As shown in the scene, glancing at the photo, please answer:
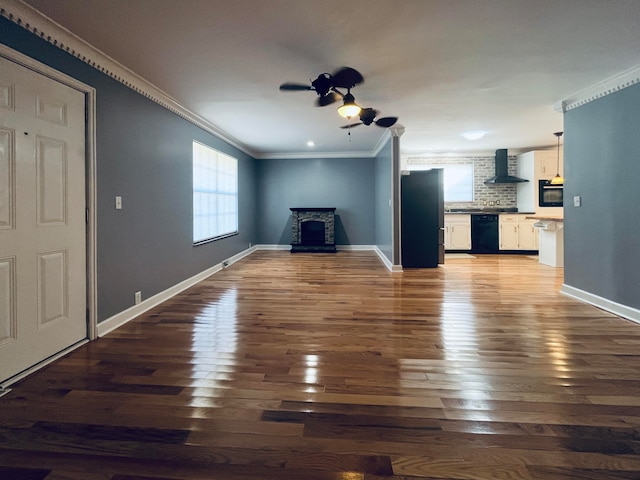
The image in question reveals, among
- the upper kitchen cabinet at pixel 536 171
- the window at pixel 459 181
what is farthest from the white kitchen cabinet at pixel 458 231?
the upper kitchen cabinet at pixel 536 171

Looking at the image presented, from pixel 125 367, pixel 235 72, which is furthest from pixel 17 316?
pixel 235 72

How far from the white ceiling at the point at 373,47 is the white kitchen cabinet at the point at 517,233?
11.4 feet

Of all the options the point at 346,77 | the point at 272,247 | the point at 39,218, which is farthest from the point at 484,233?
the point at 39,218

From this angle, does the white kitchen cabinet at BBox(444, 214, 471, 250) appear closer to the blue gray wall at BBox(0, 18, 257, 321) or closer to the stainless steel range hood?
the stainless steel range hood

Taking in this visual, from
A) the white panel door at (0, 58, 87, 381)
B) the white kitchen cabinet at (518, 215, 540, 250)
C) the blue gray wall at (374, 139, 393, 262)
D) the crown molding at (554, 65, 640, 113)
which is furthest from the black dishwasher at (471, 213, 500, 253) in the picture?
the white panel door at (0, 58, 87, 381)

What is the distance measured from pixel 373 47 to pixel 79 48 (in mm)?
2372

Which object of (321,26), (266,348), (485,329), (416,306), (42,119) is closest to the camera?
(42,119)

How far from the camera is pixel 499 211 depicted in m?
8.19

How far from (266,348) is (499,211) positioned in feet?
23.9

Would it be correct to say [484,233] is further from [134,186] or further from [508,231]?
[134,186]

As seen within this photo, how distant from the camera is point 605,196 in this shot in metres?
3.81

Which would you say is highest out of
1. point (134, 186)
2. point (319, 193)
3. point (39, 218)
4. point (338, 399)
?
point (319, 193)

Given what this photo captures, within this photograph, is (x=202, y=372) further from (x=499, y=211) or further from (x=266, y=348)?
(x=499, y=211)

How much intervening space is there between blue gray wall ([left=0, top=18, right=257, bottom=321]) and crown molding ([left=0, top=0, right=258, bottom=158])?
1.9 inches
